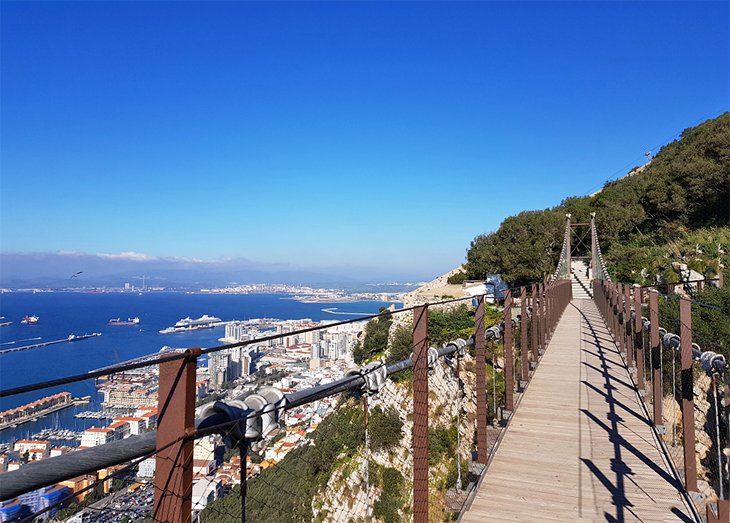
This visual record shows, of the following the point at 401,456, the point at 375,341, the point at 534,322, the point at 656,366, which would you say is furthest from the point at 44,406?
the point at 375,341

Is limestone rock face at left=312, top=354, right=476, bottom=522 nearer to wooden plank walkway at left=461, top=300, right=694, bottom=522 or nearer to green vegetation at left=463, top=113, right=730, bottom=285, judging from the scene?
wooden plank walkway at left=461, top=300, right=694, bottom=522

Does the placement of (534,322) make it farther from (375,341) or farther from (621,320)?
(375,341)

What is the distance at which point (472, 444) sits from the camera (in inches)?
218

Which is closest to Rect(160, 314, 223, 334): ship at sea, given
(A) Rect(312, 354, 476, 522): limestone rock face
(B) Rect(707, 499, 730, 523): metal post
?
(A) Rect(312, 354, 476, 522): limestone rock face

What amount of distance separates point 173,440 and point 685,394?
12.8 feet

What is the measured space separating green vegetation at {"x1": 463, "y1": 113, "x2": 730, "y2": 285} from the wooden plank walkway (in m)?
9.81

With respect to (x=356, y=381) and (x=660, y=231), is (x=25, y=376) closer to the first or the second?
(x=356, y=381)

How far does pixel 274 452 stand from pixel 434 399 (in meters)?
8.69

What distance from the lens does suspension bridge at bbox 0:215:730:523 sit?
1.38 meters

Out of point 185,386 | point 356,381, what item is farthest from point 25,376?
point 185,386

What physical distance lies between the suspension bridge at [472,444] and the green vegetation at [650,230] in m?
9.30

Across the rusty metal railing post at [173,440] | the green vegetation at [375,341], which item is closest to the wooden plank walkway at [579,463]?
the rusty metal railing post at [173,440]

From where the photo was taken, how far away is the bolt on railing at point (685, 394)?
360cm

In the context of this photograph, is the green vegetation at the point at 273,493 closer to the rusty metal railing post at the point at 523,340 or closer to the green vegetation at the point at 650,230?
the rusty metal railing post at the point at 523,340
